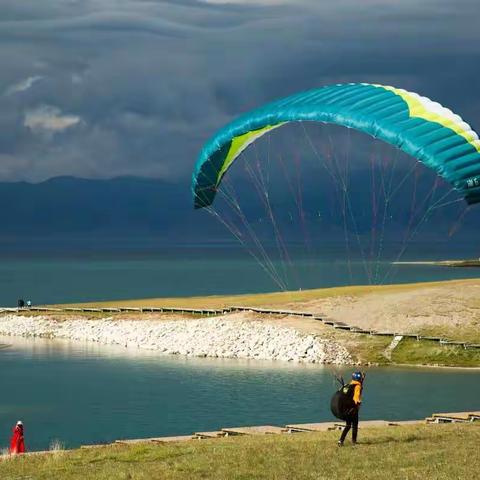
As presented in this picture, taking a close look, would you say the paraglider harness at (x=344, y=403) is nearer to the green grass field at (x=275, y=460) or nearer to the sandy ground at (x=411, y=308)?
the green grass field at (x=275, y=460)

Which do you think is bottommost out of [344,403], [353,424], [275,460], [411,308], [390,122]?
[275,460]

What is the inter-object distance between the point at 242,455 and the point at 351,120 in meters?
13.2

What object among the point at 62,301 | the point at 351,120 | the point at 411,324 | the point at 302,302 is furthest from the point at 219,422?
the point at 62,301

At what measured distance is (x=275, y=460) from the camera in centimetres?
2502

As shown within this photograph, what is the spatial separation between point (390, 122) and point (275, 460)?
12.7 meters

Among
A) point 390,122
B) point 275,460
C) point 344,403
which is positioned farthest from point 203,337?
point 275,460

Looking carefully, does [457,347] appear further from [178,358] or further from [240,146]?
[240,146]

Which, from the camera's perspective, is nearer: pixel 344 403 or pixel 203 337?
pixel 344 403

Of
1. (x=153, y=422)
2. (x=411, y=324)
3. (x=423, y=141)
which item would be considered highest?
(x=423, y=141)

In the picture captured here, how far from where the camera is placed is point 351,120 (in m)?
35.2

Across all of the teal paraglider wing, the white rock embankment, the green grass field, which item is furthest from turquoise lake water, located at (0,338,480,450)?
the green grass field

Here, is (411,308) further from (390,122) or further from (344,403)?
(344,403)

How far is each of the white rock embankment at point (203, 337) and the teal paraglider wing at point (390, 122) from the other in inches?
792

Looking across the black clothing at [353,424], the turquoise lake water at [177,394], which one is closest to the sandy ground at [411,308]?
the turquoise lake water at [177,394]
